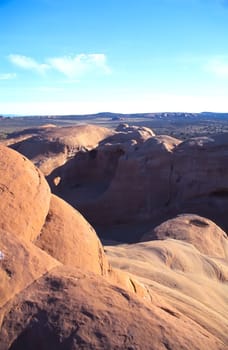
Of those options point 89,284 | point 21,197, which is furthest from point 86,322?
point 21,197

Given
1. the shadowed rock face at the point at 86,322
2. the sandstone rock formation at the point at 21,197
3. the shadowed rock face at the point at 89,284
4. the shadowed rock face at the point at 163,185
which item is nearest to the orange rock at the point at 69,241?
the shadowed rock face at the point at 89,284

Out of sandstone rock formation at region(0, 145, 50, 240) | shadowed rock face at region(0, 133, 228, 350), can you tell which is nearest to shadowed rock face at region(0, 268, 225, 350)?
shadowed rock face at region(0, 133, 228, 350)

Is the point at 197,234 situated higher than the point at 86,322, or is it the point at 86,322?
the point at 86,322

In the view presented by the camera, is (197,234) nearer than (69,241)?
No

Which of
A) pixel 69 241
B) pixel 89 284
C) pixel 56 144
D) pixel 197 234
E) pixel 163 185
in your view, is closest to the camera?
pixel 89 284

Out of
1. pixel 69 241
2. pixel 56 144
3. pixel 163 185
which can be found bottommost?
pixel 163 185

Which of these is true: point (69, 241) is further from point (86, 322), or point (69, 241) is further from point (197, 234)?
point (197, 234)

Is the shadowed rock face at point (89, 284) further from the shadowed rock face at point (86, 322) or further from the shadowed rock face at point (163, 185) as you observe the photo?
the shadowed rock face at point (163, 185)

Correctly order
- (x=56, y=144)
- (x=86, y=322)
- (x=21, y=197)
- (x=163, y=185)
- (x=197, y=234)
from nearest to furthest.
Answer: (x=86, y=322)
(x=21, y=197)
(x=197, y=234)
(x=163, y=185)
(x=56, y=144)

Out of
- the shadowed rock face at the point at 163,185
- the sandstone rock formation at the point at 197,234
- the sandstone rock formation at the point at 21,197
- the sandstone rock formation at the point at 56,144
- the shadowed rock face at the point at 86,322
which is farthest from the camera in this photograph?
the sandstone rock formation at the point at 56,144

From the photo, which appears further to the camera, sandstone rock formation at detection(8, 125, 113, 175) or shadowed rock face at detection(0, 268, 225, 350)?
sandstone rock formation at detection(8, 125, 113, 175)

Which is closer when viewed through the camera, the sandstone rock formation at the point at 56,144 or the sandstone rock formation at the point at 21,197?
the sandstone rock formation at the point at 21,197

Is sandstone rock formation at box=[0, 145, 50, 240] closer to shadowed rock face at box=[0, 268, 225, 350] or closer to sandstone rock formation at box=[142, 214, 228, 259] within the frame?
shadowed rock face at box=[0, 268, 225, 350]

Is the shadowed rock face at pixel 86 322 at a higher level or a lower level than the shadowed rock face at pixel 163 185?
higher
